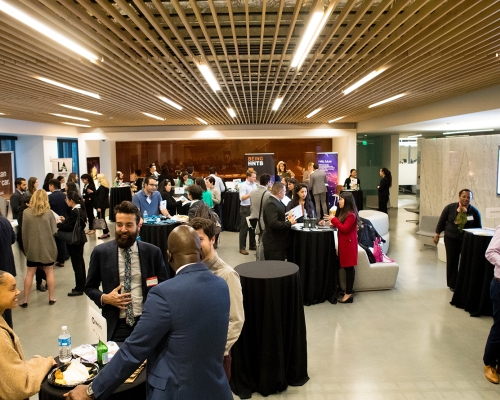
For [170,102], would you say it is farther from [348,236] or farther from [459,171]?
[459,171]

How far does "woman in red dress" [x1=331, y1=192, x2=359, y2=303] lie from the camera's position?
574cm

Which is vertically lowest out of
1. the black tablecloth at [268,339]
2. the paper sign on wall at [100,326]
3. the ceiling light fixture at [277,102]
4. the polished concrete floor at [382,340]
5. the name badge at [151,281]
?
the polished concrete floor at [382,340]

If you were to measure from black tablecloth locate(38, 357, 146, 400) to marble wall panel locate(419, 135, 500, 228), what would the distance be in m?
8.55

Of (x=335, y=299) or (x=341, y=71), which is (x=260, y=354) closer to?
(x=335, y=299)

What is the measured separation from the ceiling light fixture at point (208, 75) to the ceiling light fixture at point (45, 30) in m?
1.28

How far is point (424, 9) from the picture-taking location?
369cm

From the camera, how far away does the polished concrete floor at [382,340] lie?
→ 12.8ft

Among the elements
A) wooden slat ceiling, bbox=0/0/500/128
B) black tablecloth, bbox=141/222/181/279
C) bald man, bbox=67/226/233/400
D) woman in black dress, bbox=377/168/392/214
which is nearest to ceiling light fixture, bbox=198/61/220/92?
wooden slat ceiling, bbox=0/0/500/128

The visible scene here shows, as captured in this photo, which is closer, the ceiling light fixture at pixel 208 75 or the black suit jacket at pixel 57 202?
the ceiling light fixture at pixel 208 75

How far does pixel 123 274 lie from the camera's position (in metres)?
3.03

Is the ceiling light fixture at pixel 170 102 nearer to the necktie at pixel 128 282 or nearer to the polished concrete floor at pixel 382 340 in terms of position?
the polished concrete floor at pixel 382 340

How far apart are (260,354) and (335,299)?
255cm

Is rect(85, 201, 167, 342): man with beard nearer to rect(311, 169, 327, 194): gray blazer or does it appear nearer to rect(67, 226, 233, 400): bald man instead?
rect(67, 226, 233, 400): bald man

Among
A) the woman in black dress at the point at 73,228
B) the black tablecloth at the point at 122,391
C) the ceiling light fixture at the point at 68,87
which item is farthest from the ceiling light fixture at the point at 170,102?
the black tablecloth at the point at 122,391
